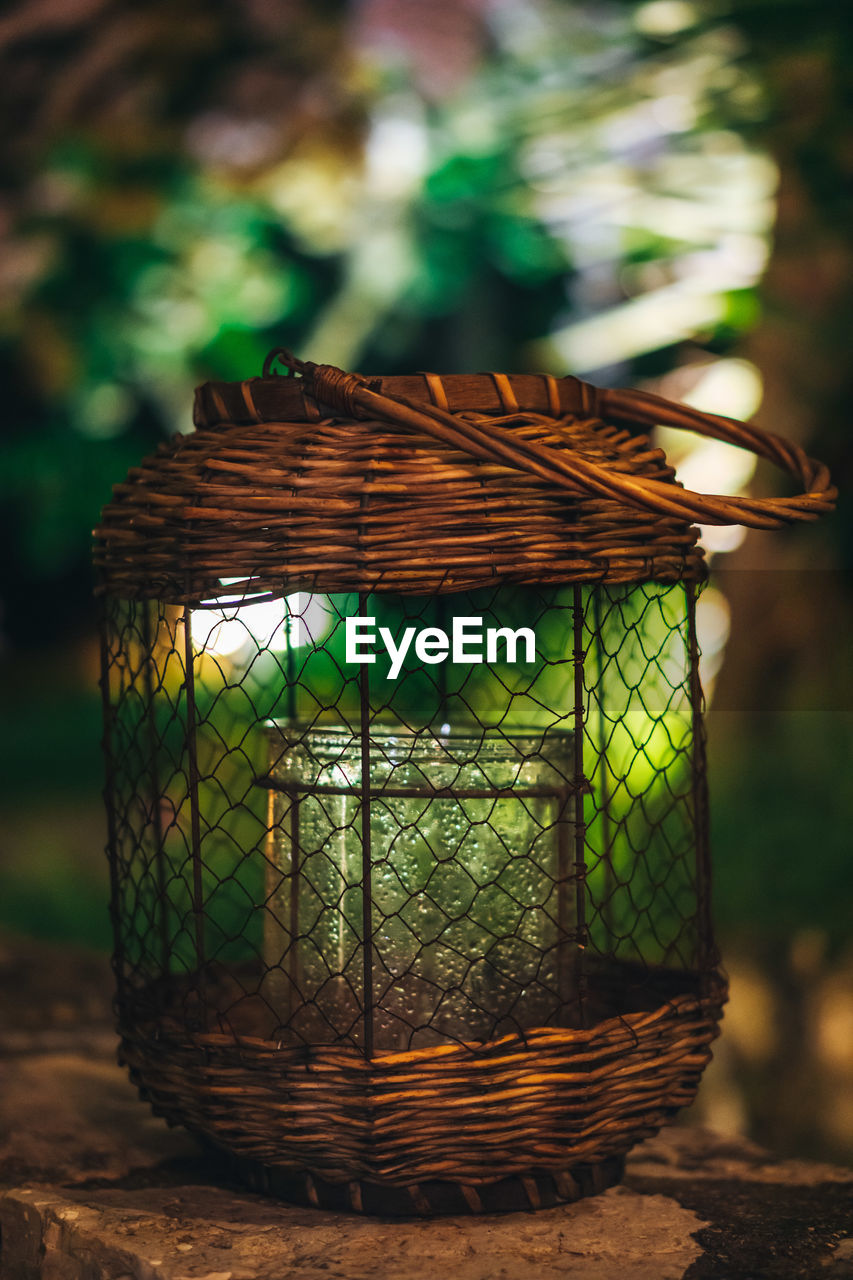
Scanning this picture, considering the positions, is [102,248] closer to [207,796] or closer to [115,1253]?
[207,796]

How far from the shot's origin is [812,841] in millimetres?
1870

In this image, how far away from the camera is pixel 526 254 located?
90.1 inches

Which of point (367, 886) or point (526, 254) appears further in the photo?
point (526, 254)

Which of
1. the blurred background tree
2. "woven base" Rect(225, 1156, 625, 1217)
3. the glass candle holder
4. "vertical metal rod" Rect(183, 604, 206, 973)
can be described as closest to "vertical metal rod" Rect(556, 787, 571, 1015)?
the glass candle holder

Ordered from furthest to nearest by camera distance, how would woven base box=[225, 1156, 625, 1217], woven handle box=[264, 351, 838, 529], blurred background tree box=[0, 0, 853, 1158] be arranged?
blurred background tree box=[0, 0, 853, 1158] < woven base box=[225, 1156, 625, 1217] < woven handle box=[264, 351, 838, 529]

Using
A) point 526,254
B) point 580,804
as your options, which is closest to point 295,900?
point 580,804

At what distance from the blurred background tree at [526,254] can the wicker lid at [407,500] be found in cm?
109

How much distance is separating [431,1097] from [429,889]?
0.39 feet

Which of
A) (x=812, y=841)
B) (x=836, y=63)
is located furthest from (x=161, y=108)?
(x=812, y=841)

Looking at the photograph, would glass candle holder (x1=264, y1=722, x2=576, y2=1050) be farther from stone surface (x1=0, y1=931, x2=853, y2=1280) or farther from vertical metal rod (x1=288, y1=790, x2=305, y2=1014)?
stone surface (x1=0, y1=931, x2=853, y2=1280)

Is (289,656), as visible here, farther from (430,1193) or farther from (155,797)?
(430,1193)

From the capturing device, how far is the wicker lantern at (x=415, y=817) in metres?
0.66

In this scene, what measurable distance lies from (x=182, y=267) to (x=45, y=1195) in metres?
1.89

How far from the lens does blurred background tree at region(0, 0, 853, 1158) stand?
1.73m
